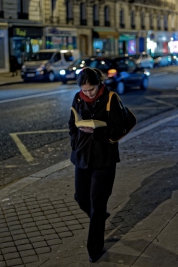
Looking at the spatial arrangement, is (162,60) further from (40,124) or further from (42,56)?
(40,124)

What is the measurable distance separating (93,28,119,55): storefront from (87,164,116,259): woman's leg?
148 feet

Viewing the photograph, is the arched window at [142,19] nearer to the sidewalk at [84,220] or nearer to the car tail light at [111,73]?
the car tail light at [111,73]

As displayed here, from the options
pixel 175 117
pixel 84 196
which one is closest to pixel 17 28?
pixel 175 117

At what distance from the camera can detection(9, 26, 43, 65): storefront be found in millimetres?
38138

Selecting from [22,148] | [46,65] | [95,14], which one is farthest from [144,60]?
[22,148]

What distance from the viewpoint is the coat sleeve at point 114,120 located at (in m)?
4.45

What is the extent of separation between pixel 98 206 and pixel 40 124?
8.28 metres

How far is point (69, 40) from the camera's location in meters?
45.5

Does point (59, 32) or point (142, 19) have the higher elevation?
point (142, 19)

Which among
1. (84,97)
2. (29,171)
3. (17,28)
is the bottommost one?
(29,171)

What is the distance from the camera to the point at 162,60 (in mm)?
49594

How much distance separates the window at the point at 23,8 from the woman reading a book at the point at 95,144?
117 feet

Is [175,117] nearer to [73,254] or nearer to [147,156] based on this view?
[147,156]

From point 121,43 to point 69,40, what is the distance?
11.6 m
